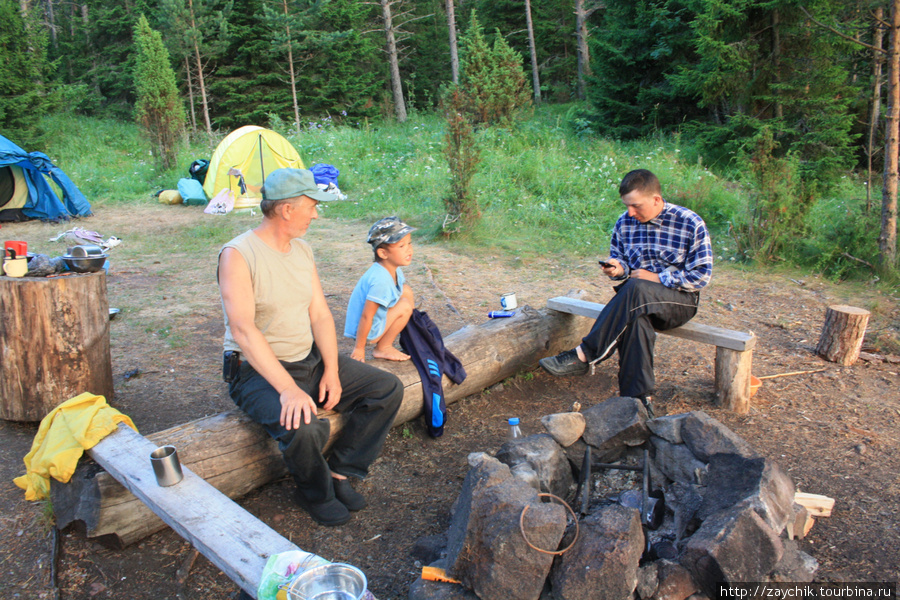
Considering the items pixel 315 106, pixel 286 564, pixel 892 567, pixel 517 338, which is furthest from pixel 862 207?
pixel 315 106

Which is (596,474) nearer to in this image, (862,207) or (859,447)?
(859,447)

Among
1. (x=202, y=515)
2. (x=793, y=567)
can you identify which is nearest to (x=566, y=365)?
(x=793, y=567)

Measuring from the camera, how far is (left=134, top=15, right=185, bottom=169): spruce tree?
47.5 feet

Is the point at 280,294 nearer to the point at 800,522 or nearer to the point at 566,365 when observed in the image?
the point at 566,365

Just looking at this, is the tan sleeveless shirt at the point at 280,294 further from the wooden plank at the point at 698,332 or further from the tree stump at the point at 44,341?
the wooden plank at the point at 698,332

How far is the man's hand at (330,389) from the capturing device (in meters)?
2.88

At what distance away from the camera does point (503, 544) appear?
6.61 ft

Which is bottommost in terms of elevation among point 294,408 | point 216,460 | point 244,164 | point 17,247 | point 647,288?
point 216,460

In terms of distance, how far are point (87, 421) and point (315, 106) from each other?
24513mm

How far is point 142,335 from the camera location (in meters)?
4.90

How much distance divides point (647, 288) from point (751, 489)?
5.44 ft

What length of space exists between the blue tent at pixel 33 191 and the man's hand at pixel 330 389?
9.93 meters

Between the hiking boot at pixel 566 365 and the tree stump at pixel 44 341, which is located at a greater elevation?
the tree stump at pixel 44 341

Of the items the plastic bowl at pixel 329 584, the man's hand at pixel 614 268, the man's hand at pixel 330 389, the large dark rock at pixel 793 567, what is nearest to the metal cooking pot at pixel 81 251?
the man's hand at pixel 330 389
